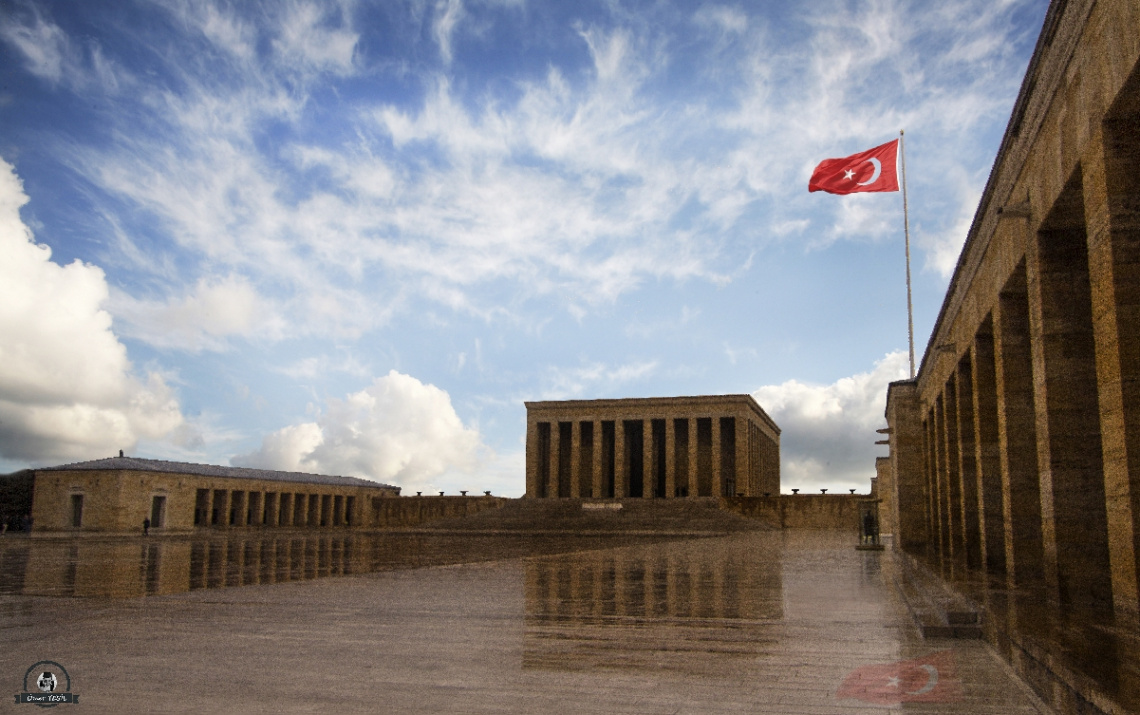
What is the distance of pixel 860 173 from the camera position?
28.5 metres

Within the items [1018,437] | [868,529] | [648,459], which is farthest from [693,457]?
[1018,437]

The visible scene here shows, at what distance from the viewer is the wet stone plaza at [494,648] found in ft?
17.5

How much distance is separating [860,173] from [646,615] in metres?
22.9

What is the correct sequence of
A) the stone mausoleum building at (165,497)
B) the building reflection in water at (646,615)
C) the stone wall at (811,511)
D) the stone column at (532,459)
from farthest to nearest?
the stone column at (532,459), the stone wall at (811,511), the stone mausoleum building at (165,497), the building reflection in water at (646,615)

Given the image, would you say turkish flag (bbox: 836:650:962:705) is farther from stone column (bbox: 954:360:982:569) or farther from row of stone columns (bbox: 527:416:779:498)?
row of stone columns (bbox: 527:416:779:498)

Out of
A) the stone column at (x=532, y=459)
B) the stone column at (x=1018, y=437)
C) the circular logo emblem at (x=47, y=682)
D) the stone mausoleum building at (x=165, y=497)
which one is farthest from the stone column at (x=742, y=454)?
the circular logo emblem at (x=47, y=682)

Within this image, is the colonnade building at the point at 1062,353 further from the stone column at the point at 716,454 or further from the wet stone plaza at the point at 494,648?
the stone column at the point at 716,454

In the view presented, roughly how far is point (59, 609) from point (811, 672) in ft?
27.3

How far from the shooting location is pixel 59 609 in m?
9.73

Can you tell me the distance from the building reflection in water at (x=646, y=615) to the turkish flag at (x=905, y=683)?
106 centimetres

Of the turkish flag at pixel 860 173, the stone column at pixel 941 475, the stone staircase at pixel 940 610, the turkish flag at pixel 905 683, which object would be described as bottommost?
the turkish flag at pixel 905 683

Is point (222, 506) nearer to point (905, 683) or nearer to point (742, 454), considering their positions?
point (742, 454)

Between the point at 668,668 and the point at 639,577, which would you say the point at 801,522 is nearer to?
the point at 639,577

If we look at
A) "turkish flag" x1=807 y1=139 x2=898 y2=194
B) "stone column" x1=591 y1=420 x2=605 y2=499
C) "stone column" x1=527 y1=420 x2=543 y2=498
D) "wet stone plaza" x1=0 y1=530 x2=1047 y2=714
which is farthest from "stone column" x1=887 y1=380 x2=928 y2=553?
"stone column" x1=527 y1=420 x2=543 y2=498
